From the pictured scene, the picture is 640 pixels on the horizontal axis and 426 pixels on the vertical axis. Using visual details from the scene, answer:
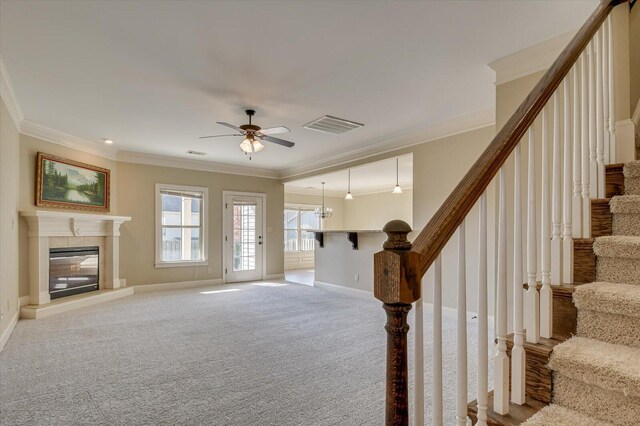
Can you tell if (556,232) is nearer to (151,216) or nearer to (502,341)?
(502,341)

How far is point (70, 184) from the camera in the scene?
18.0 feet

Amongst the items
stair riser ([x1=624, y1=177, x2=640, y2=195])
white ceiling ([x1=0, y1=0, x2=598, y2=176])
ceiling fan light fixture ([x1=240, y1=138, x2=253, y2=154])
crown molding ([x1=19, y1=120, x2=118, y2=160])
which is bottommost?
stair riser ([x1=624, y1=177, x2=640, y2=195])

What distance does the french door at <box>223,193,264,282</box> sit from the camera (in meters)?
7.54

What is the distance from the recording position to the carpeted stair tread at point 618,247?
4.61 feet

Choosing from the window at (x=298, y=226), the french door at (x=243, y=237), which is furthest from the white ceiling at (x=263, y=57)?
the window at (x=298, y=226)

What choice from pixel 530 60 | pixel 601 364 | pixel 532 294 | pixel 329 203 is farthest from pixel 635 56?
pixel 329 203

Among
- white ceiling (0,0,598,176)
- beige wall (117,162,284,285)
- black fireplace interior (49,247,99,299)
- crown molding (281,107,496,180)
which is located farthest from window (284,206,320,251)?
white ceiling (0,0,598,176)

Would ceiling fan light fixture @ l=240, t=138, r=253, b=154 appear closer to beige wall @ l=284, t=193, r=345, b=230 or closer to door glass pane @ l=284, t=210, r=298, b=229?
beige wall @ l=284, t=193, r=345, b=230

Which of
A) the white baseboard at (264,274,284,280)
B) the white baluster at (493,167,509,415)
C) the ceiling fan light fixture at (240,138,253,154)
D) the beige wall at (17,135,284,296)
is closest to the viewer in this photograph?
the white baluster at (493,167,509,415)

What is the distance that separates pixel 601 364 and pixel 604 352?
112mm

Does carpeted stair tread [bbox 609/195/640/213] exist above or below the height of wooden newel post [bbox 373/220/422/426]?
above

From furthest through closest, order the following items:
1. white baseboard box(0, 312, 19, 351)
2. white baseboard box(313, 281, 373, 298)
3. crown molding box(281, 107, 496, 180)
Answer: white baseboard box(313, 281, 373, 298), crown molding box(281, 107, 496, 180), white baseboard box(0, 312, 19, 351)

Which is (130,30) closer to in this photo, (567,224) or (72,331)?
(567,224)

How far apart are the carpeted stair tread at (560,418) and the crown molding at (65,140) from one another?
19.9ft
